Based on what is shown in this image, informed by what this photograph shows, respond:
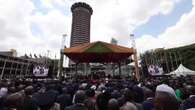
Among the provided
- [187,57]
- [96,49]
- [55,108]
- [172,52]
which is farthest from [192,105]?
[172,52]

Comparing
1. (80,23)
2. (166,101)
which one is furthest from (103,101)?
(80,23)

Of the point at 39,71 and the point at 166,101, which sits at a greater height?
the point at 39,71

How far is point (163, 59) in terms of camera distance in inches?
3349

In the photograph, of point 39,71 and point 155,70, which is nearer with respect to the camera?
point 39,71

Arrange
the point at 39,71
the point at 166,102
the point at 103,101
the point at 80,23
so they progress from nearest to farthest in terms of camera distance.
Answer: the point at 166,102 < the point at 103,101 < the point at 39,71 < the point at 80,23

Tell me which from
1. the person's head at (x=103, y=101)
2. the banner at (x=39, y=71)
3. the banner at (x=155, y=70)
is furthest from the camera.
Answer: the banner at (x=155, y=70)

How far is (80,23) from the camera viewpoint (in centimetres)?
18262

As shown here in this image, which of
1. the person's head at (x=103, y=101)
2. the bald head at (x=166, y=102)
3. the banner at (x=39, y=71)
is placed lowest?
the person's head at (x=103, y=101)

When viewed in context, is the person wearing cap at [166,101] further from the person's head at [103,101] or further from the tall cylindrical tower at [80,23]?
the tall cylindrical tower at [80,23]

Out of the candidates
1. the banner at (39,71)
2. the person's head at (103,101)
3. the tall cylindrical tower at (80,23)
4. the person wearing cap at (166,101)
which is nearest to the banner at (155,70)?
the banner at (39,71)

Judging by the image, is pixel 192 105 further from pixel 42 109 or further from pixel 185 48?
pixel 185 48

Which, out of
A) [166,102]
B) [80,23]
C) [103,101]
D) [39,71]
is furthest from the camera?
[80,23]

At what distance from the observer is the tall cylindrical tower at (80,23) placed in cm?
17904

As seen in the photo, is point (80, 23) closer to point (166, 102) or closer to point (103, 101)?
point (103, 101)
